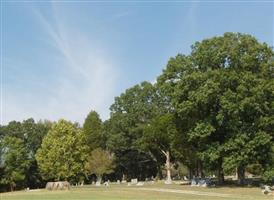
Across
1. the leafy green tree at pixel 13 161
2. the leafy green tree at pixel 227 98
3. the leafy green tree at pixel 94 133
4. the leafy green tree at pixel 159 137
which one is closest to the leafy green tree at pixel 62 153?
the leafy green tree at pixel 13 161

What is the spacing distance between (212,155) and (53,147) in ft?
134

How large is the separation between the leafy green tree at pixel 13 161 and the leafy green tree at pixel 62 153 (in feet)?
13.5

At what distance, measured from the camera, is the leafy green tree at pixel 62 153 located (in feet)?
269

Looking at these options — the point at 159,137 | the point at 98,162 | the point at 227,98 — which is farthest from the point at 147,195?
the point at 98,162

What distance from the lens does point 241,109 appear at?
151ft

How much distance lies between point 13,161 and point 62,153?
9985 millimetres

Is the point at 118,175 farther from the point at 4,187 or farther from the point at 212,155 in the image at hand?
the point at 212,155

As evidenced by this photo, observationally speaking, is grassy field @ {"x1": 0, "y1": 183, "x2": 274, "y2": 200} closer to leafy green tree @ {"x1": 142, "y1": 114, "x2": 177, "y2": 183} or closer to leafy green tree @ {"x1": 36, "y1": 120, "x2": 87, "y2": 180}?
leafy green tree @ {"x1": 142, "y1": 114, "x2": 177, "y2": 183}

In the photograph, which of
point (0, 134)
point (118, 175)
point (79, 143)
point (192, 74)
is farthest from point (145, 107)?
point (192, 74)

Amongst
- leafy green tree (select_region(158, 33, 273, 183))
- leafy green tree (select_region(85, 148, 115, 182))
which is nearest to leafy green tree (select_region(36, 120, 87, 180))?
leafy green tree (select_region(85, 148, 115, 182))

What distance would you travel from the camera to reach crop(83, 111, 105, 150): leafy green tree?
97438 mm

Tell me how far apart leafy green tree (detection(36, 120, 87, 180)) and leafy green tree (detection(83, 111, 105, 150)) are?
427 inches

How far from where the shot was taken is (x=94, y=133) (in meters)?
98.4

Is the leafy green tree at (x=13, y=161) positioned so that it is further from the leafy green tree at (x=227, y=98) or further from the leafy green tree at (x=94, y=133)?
the leafy green tree at (x=227, y=98)
